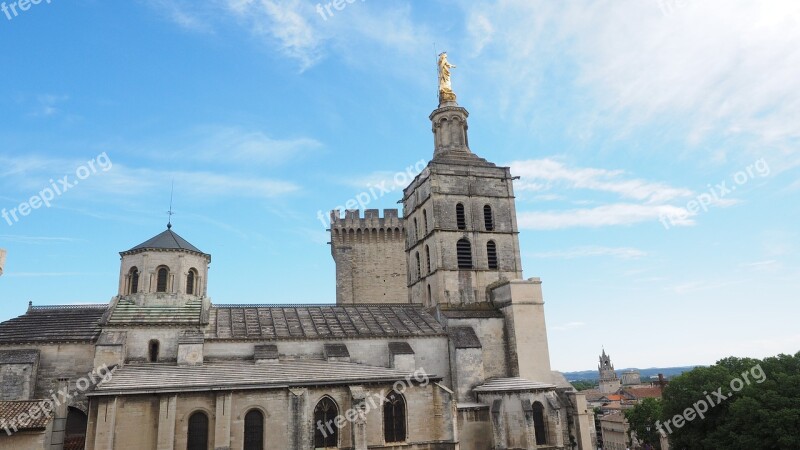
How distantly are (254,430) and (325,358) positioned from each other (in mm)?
5824

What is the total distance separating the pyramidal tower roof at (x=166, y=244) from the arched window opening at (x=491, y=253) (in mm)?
18265

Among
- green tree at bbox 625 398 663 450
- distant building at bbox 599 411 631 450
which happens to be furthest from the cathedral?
distant building at bbox 599 411 631 450

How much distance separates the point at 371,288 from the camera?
1834 inches

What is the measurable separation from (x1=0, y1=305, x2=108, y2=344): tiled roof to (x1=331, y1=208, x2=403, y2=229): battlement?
71.2 ft

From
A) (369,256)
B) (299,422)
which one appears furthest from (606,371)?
(299,422)

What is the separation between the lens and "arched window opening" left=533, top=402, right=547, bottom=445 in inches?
1128

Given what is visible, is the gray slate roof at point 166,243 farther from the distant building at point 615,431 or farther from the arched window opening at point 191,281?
the distant building at point 615,431

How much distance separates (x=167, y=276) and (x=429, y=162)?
18.1m

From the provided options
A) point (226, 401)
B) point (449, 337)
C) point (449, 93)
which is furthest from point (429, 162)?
point (226, 401)

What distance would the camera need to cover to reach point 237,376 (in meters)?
24.2

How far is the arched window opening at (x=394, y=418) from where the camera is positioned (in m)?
25.6

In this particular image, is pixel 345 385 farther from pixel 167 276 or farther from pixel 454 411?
pixel 167 276

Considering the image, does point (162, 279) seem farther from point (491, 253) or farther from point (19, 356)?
point (491, 253)
